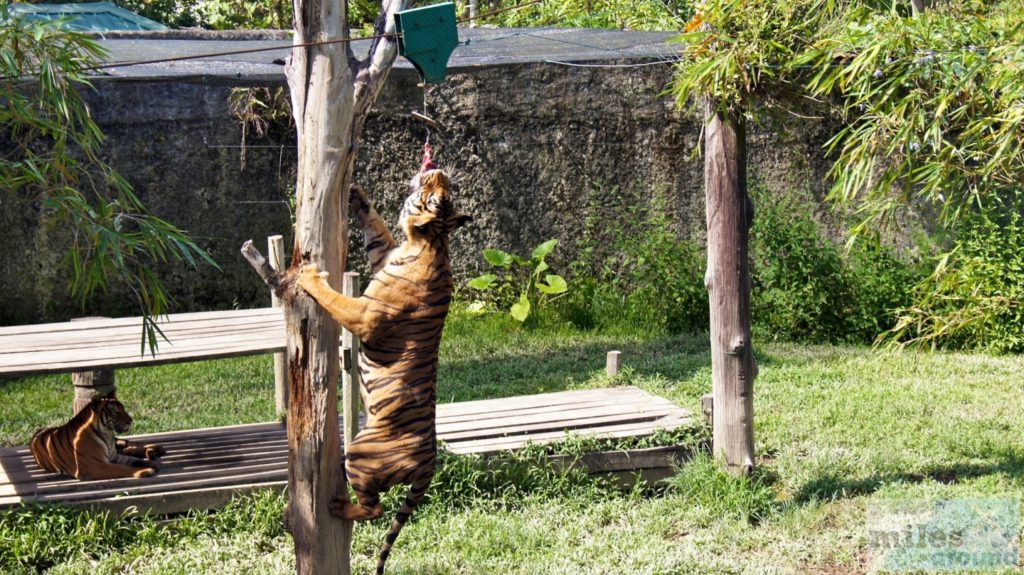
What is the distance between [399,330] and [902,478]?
354 centimetres

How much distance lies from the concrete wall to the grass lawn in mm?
1186

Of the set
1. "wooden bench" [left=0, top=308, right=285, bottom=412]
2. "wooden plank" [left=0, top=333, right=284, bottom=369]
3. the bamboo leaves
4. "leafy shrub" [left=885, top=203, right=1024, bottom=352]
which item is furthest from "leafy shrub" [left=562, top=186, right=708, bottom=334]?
the bamboo leaves

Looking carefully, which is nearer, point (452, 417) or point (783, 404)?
point (452, 417)

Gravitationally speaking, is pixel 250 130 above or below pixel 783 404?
above

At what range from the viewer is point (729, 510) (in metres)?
5.38

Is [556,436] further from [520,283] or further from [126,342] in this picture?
[520,283]

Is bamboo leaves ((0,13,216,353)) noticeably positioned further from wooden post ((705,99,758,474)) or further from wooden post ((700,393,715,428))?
wooden post ((700,393,715,428))

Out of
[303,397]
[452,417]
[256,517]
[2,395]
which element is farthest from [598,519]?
[2,395]

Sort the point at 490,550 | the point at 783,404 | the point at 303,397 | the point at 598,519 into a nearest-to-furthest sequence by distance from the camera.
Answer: the point at 303,397, the point at 490,550, the point at 598,519, the point at 783,404

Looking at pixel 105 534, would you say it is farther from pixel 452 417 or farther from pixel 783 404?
pixel 783 404

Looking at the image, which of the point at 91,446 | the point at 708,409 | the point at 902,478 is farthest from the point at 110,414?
the point at 902,478

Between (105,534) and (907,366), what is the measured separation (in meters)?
6.13

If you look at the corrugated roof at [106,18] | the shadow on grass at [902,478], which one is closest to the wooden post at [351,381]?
the shadow on grass at [902,478]

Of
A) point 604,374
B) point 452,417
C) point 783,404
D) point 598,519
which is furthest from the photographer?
point 604,374
